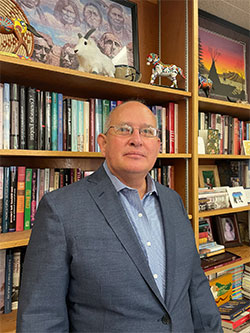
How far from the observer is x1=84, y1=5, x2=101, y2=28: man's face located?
1.64m

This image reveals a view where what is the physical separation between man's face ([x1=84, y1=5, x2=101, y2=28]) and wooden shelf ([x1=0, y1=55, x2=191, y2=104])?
483 millimetres

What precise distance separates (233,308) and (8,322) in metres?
1.42

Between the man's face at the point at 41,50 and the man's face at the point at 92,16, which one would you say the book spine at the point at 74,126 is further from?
the man's face at the point at 92,16

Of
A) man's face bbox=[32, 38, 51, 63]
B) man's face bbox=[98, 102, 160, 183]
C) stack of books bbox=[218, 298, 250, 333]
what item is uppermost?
man's face bbox=[32, 38, 51, 63]

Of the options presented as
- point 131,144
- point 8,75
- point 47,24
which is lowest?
point 131,144

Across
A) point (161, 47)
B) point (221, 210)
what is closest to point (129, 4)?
point (161, 47)

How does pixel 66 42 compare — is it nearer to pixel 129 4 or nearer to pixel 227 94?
Result: pixel 129 4

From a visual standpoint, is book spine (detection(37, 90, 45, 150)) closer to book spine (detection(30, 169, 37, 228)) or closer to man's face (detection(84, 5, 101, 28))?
book spine (detection(30, 169, 37, 228))

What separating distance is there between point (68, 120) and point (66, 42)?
1.84ft

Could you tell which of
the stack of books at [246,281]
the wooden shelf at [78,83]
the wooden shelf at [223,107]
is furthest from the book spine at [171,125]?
the stack of books at [246,281]

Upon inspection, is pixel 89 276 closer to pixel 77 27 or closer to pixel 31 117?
pixel 31 117

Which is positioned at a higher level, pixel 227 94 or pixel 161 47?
pixel 161 47

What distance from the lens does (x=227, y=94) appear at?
89.7 inches

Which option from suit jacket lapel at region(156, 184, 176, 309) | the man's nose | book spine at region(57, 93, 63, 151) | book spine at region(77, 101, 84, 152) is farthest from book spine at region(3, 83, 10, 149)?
suit jacket lapel at region(156, 184, 176, 309)
